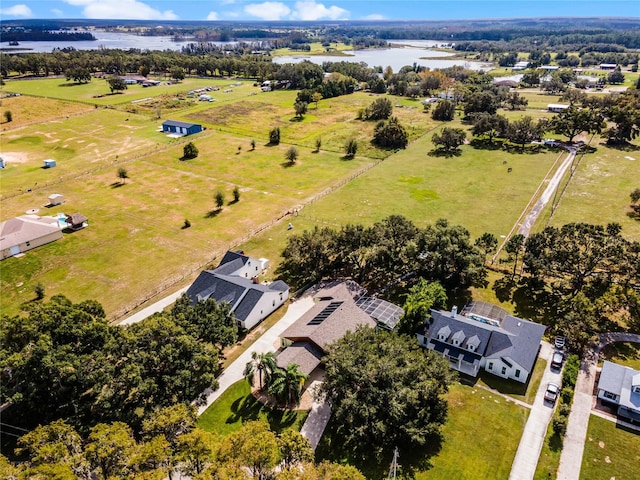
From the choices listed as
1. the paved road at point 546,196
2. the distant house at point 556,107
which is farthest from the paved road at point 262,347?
the distant house at point 556,107

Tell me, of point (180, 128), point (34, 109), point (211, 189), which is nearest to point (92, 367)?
point (211, 189)

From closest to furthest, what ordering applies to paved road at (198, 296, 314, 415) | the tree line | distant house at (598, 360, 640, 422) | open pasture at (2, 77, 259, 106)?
the tree line → distant house at (598, 360, 640, 422) → paved road at (198, 296, 314, 415) → open pasture at (2, 77, 259, 106)

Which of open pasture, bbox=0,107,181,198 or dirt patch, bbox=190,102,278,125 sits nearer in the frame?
open pasture, bbox=0,107,181,198

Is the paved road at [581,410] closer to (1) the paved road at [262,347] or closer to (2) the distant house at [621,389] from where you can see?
(2) the distant house at [621,389]

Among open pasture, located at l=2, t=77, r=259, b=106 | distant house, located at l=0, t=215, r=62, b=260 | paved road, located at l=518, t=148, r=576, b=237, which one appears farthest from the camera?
open pasture, located at l=2, t=77, r=259, b=106

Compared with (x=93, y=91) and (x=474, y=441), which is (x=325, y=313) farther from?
(x=93, y=91)

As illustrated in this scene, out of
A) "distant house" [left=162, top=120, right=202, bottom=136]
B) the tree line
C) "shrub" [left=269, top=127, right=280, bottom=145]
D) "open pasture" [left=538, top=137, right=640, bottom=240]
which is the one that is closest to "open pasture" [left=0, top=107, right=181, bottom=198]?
"distant house" [left=162, top=120, right=202, bottom=136]

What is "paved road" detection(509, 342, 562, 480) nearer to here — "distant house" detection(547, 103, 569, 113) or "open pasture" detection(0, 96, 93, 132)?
"distant house" detection(547, 103, 569, 113)

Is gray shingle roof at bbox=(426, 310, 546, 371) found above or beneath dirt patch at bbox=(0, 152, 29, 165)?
beneath
